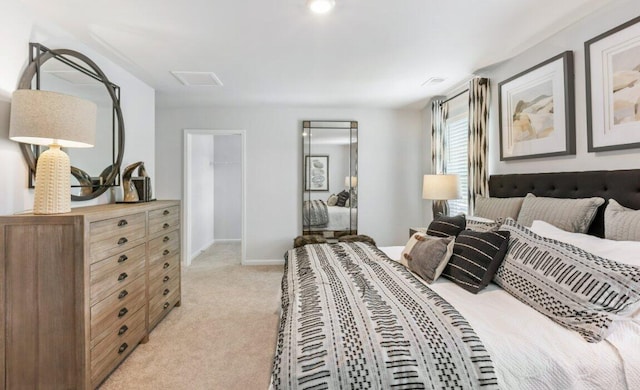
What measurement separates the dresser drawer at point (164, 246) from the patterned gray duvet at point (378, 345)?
1664 mm

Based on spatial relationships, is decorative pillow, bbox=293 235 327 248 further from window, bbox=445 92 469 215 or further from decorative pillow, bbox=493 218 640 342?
decorative pillow, bbox=493 218 640 342

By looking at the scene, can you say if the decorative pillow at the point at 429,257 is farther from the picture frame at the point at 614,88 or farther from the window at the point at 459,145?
the window at the point at 459,145

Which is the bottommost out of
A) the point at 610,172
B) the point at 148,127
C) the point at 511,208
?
the point at 511,208

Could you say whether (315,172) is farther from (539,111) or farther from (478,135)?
(539,111)

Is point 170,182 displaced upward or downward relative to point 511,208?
upward

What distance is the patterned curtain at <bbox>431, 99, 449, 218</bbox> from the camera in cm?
399

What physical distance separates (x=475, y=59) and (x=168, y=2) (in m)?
2.62

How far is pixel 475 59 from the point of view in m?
2.85

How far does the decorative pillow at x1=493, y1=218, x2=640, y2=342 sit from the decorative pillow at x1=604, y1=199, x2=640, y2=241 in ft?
1.27

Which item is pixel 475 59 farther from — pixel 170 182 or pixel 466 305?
pixel 170 182

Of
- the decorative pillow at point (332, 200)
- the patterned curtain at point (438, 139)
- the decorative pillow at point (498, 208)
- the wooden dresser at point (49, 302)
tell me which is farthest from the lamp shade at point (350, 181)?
the wooden dresser at point (49, 302)

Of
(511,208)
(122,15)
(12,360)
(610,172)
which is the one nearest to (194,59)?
(122,15)

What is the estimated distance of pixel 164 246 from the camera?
283 centimetres

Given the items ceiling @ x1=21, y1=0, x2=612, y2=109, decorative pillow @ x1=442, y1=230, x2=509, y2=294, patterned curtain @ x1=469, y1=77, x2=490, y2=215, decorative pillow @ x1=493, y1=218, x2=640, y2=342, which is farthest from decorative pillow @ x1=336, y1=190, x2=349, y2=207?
decorative pillow @ x1=493, y1=218, x2=640, y2=342
